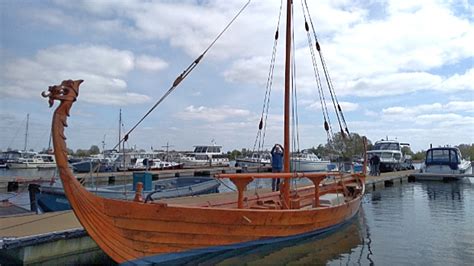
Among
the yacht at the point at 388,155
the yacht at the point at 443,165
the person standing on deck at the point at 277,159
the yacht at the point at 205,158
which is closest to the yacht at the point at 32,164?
the yacht at the point at 205,158

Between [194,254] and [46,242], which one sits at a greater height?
[46,242]

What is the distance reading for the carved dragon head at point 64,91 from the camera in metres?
6.91

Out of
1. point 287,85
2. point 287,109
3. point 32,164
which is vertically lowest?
point 32,164

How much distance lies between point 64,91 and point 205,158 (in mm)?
52018

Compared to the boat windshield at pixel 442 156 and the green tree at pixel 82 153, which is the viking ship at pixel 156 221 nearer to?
the boat windshield at pixel 442 156

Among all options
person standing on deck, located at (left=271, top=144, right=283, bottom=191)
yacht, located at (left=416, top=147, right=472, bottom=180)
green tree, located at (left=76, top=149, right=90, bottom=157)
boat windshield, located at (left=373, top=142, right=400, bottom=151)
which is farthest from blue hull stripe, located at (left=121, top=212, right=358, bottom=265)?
green tree, located at (left=76, top=149, right=90, bottom=157)

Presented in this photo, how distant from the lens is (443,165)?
32.2 meters

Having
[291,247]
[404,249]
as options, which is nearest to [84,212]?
[291,247]

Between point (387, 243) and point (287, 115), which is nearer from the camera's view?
point (387, 243)

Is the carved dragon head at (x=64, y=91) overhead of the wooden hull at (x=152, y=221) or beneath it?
overhead

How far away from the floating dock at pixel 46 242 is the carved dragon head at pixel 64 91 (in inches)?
120

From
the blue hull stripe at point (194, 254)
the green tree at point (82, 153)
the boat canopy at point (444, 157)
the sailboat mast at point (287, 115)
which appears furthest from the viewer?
the green tree at point (82, 153)

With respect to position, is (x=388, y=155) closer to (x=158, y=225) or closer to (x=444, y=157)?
(x=444, y=157)

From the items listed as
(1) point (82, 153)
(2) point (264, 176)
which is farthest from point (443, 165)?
(1) point (82, 153)
